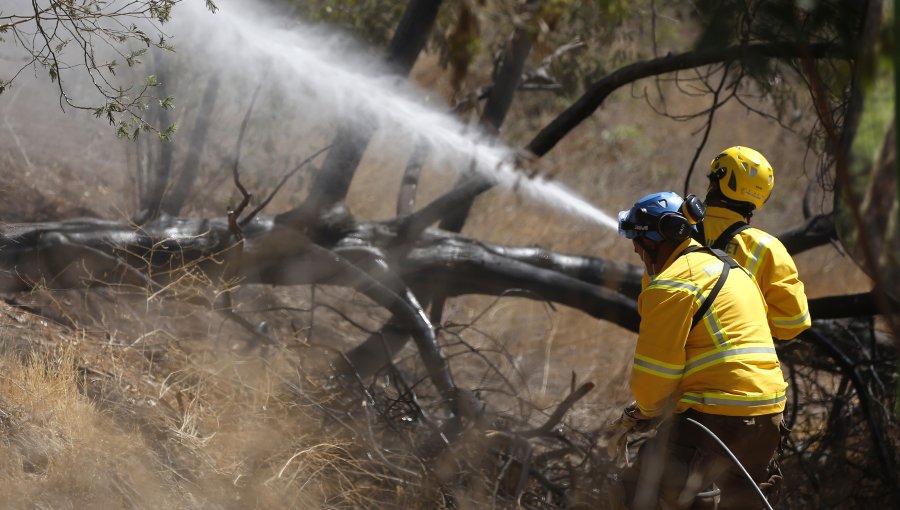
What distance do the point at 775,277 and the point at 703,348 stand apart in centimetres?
64

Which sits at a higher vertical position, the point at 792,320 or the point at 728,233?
the point at 728,233

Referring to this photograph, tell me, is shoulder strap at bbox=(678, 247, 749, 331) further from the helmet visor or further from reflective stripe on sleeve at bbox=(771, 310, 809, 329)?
reflective stripe on sleeve at bbox=(771, 310, 809, 329)

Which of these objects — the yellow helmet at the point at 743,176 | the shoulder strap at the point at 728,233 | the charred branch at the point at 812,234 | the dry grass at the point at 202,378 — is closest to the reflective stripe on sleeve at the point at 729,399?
the shoulder strap at the point at 728,233

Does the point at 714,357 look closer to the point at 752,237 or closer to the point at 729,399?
the point at 729,399

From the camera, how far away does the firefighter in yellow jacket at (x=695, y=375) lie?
333 centimetres

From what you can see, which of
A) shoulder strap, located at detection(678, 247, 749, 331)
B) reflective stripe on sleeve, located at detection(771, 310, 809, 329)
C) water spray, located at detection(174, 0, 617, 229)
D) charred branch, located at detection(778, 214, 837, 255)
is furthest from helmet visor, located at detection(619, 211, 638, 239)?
charred branch, located at detection(778, 214, 837, 255)

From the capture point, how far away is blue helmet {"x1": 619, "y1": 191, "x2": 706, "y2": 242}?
11.5ft

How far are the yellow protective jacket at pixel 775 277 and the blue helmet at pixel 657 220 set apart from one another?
387 millimetres

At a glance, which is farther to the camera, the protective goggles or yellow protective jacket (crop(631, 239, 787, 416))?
the protective goggles

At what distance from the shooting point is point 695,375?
347 cm

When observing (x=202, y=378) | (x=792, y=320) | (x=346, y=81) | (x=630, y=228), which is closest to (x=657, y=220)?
(x=630, y=228)

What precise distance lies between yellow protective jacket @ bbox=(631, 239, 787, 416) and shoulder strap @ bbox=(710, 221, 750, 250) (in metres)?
0.42

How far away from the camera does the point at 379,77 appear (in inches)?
253

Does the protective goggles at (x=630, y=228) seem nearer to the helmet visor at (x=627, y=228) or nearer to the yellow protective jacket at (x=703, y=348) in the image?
the helmet visor at (x=627, y=228)
